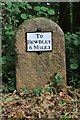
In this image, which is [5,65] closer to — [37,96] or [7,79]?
[7,79]

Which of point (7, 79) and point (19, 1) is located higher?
point (19, 1)

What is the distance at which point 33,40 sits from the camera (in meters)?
4.94

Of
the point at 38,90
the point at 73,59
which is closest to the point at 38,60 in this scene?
the point at 38,90

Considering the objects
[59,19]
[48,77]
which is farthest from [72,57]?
[59,19]

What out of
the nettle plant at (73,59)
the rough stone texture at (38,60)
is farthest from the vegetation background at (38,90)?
the rough stone texture at (38,60)

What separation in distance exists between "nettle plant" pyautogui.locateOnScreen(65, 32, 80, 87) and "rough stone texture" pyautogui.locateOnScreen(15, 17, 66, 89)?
0.97 feet

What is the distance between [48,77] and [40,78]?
0.10 m

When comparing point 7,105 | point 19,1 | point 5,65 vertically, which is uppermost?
point 19,1

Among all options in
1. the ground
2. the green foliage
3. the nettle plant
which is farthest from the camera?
the green foliage

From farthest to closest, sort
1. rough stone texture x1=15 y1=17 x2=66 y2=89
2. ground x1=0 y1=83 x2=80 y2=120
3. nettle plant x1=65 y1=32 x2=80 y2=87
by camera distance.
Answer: nettle plant x1=65 y1=32 x2=80 y2=87, rough stone texture x1=15 y1=17 x2=66 y2=89, ground x1=0 y1=83 x2=80 y2=120

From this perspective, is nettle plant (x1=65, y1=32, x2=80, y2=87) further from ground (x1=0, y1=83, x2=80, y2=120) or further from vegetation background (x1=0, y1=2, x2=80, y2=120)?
ground (x1=0, y1=83, x2=80, y2=120)

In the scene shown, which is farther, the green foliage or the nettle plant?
the green foliage

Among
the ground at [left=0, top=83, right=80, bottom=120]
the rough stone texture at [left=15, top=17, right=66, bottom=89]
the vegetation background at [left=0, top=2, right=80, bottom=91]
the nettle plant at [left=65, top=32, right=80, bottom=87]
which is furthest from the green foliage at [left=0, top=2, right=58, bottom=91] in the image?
the nettle plant at [left=65, top=32, right=80, bottom=87]

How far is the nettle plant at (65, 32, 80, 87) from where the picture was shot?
17.1 ft
